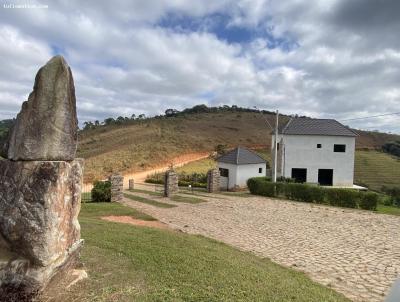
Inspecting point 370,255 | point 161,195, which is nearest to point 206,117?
point 161,195

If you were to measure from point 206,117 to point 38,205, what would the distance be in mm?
87076

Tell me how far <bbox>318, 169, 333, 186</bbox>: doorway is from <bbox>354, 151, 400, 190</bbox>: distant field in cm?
843

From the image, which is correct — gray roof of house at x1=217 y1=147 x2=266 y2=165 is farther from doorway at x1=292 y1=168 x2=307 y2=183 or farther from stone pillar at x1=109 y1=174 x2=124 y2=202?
stone pillar at x1=109 y1=174 x2=124 y2=202

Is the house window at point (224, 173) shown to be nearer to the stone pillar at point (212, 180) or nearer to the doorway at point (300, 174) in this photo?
the stone pillar at point (212, 180)

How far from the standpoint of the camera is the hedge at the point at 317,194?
23641 mm

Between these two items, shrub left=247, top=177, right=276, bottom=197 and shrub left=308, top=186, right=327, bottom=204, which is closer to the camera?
shrub left=308, top=186, right=327, bottom=204

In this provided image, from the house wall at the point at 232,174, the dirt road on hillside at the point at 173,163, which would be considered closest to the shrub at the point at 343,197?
the house wall at the point at 232,174

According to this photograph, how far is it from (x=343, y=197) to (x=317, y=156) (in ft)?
46.3

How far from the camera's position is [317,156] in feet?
125

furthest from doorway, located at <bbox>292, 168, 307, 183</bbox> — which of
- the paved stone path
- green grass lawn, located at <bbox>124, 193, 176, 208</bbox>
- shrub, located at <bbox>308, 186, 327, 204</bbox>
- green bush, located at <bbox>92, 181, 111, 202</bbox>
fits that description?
green bush, located at <bbox>92, 181, 111, 202</bbox>

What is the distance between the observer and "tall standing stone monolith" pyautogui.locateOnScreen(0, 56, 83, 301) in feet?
17.4

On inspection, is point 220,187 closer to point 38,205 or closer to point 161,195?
point 161,195

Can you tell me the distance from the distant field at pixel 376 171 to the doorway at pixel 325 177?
8.43m

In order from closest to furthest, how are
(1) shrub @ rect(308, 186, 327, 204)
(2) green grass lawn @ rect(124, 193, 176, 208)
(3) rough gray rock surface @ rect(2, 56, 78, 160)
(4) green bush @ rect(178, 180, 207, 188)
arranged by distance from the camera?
1. (3) rough gray rock surface @ rect(2, 56, 78, 160)
2. (2) green grass lawn @ rect(124, 193, 176, 208)
3. (1) shrub @ rect(308, 186, 327, 204)
4. (4) green bush @ rect(178, 180, 207, 188)
